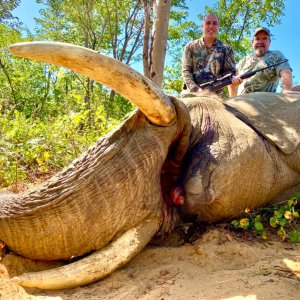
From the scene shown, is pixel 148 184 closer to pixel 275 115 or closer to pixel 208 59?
pixel 275 115

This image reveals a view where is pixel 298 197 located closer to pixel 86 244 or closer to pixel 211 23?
pixel 86 244

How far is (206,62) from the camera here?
6.17 m

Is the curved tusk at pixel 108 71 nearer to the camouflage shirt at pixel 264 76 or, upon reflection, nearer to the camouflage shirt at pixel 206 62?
the camouflage shirt at pixel 206 62

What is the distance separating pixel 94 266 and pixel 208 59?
14.5 feet

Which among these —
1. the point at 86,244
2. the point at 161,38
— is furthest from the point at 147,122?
the point at 161,38

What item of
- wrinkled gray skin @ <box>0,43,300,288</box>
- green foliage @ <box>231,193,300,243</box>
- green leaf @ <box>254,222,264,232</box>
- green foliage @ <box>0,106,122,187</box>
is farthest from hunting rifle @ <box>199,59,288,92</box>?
green leaf @ <box>254,222,264,232</box>

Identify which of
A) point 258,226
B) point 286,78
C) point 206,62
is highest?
point 206,62

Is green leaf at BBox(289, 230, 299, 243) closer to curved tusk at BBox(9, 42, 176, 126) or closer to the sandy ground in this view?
the sandy ground

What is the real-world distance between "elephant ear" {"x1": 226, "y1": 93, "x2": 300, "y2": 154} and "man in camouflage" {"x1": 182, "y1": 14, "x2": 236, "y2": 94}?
2099 millimetres

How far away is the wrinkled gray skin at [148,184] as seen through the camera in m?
2.48

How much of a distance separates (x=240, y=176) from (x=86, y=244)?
4.25 feet

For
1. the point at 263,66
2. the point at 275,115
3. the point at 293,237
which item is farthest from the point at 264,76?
the point at 293,237

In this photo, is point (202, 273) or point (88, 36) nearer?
point (202, 273)

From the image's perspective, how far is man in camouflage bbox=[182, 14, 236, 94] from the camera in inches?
241
